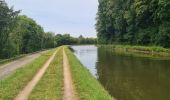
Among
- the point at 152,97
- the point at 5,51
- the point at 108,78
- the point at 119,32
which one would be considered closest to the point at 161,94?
the point at 152,97

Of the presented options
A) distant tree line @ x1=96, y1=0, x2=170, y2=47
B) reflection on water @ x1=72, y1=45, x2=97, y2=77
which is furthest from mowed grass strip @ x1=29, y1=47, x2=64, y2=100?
distant tree line @ x1=96, y1=0, x2=170, y2=47

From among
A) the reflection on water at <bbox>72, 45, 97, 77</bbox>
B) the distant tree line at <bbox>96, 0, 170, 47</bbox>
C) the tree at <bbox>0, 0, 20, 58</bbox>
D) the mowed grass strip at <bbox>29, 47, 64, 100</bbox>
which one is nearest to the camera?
the mowed grass strip at <bbox>29, 47, 64, 100</bbox>

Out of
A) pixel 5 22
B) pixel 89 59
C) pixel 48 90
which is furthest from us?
pixel 89 59

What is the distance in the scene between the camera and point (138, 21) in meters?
87.2

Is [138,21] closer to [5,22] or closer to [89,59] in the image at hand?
[89,59]

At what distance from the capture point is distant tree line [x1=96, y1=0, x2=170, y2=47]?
69375 mm

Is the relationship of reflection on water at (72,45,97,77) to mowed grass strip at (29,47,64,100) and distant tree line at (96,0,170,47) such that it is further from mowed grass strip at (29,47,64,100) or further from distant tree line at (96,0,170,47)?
distant tree line at (96,0,170,47)

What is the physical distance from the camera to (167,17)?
7025 cm

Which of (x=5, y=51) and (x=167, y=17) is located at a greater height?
(x=167, y=17)

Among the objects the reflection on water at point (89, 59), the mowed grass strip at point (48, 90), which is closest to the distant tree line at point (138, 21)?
the reflection on water at point (89, 59)

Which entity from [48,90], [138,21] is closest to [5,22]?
[48,90]

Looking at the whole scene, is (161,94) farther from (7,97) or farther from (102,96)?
(7,97)

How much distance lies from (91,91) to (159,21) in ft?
203

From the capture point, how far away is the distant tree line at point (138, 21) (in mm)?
69375
